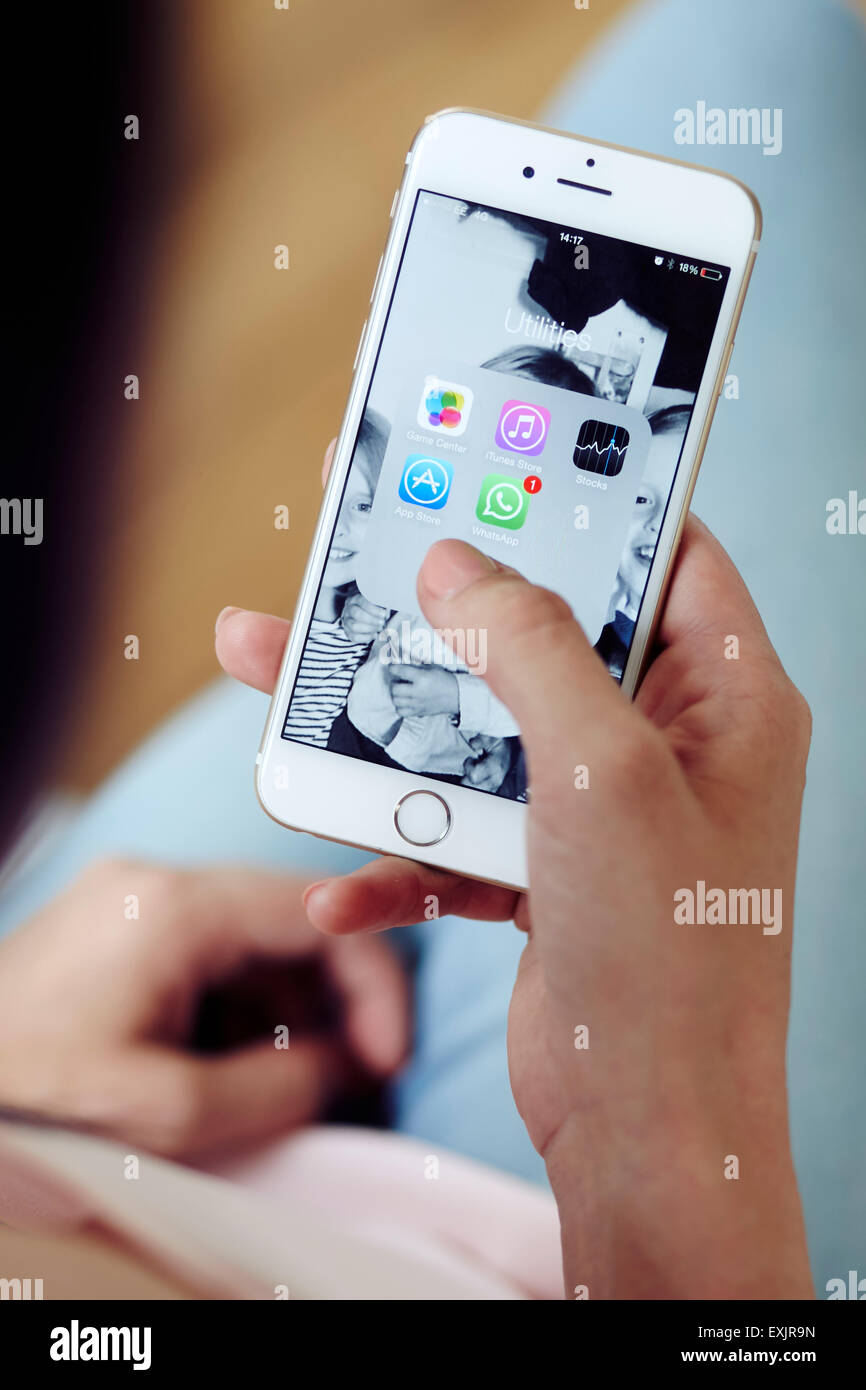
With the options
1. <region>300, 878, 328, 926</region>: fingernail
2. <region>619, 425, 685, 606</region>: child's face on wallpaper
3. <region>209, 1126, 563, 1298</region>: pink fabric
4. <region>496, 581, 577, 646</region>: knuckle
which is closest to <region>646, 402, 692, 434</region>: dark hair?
<region>619, 425, 685, 606</region>: child's face on wallpaper

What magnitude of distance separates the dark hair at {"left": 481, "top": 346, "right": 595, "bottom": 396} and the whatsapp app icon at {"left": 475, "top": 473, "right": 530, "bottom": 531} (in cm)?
4

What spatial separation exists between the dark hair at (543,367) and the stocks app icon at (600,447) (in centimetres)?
1

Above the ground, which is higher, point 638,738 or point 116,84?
point 116,84

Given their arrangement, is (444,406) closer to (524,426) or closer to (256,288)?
(524,426)

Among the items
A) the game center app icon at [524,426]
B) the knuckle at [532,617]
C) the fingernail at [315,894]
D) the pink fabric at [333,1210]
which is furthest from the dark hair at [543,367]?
the pink fabric at [333,1210]

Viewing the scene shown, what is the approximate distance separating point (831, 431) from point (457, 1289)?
53cm

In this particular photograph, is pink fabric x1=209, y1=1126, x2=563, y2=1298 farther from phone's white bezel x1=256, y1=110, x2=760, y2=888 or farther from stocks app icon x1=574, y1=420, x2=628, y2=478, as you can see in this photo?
stocks app icon x1=574, y1=420, x2=628, y2=478

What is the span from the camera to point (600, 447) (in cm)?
40

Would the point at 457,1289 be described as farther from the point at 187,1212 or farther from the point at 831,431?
the point at 831,431

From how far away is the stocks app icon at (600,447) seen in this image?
1.31 ft

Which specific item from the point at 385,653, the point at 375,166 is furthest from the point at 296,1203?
the point at 375,166

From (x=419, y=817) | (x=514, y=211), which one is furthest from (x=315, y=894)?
(x=514, y=211)

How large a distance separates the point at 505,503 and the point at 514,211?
119 millimetres
